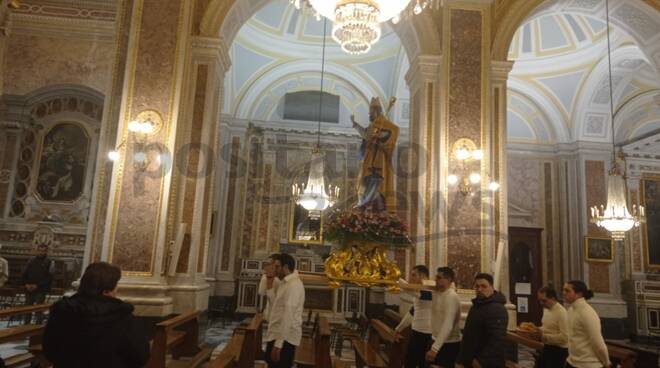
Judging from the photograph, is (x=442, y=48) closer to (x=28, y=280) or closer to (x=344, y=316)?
(x=344, y=316)

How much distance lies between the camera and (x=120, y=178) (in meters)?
7.55

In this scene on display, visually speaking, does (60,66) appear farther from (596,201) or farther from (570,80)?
(596,201)

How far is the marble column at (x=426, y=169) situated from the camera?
8195 mm

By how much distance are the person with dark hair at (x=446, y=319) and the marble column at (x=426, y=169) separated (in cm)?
264

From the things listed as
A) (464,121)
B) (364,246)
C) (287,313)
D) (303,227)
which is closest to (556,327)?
(364,246)

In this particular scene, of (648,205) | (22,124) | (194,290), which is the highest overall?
(22,124)

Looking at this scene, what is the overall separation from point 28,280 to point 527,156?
13005 mm

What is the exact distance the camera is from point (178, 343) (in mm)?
6594

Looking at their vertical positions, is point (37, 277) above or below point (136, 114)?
below

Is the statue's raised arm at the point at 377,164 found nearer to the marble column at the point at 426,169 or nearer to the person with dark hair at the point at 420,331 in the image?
the marble column at the point at 426,169

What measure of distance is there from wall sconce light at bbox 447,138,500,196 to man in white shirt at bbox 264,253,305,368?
4.08 metres

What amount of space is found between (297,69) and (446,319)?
1132cm

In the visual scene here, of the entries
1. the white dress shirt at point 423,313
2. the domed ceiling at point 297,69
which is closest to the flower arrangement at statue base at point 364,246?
the white dress shirt at point 423,313

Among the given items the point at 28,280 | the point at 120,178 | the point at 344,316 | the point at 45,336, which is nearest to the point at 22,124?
the point at 28,280
